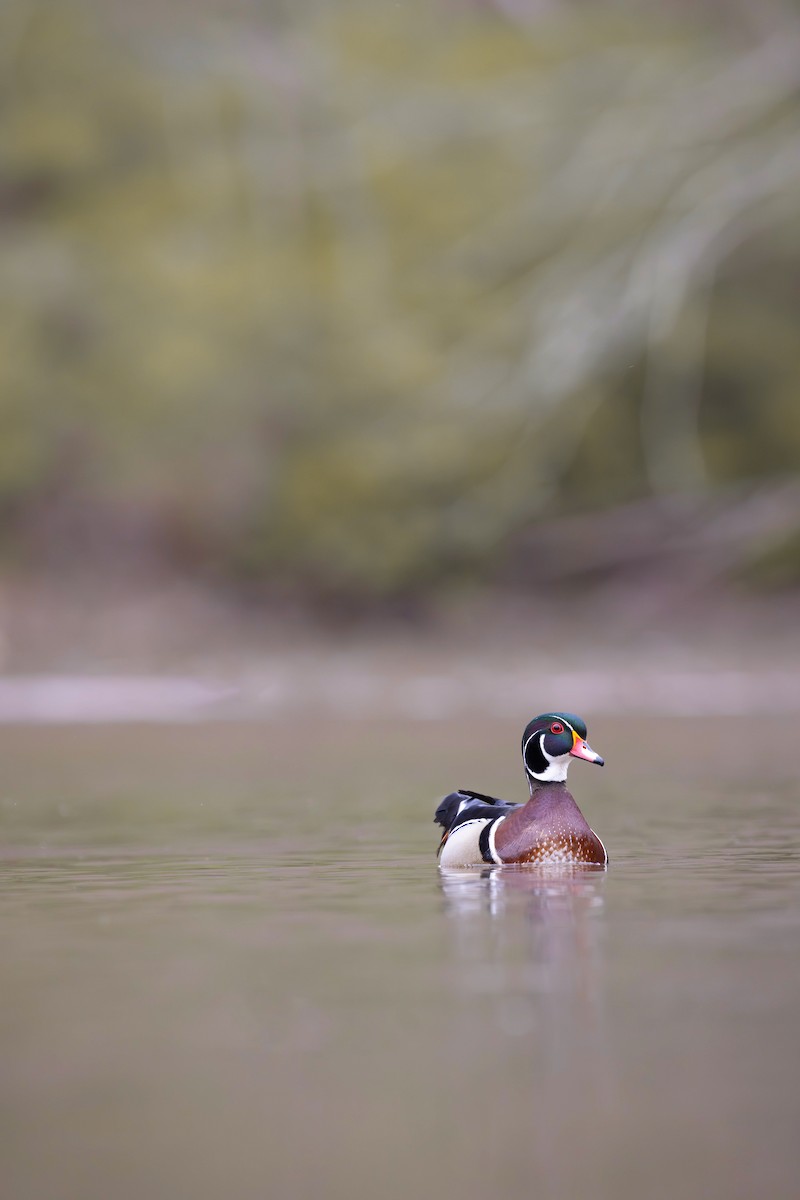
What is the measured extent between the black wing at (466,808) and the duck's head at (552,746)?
7.6 inches

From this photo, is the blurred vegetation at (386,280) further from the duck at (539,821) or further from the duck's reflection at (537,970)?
the duck's reflection at (537,970)

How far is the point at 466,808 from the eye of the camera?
7.41 metres

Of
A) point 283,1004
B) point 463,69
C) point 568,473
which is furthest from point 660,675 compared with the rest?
point 283,1004

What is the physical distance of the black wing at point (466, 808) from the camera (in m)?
7.36

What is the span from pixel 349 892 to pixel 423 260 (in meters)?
23.5

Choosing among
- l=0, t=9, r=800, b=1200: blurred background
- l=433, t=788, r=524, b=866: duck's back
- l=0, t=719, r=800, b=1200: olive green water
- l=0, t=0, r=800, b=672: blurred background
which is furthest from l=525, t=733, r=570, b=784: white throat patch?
l=0, t=0, r=800, b=672: blurred background

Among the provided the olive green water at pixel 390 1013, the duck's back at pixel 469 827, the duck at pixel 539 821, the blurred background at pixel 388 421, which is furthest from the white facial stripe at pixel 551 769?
the blurred background at pixel 388 421

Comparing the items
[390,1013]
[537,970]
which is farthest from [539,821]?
[390,1013]

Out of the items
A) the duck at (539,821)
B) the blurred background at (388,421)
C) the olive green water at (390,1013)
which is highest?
the blurred background at (388,421)

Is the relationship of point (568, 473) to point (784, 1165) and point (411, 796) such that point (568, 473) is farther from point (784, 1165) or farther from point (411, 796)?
point (784, 1165)

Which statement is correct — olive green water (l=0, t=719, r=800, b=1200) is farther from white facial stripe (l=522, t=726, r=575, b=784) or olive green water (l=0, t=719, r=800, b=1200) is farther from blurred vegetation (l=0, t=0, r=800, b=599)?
blurred vegetation (l=0, t=0, r=800, b=599)

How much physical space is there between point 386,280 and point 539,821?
22778 mm

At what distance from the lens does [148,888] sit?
6688 millimetres

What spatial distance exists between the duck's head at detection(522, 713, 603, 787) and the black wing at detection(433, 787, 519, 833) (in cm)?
19
